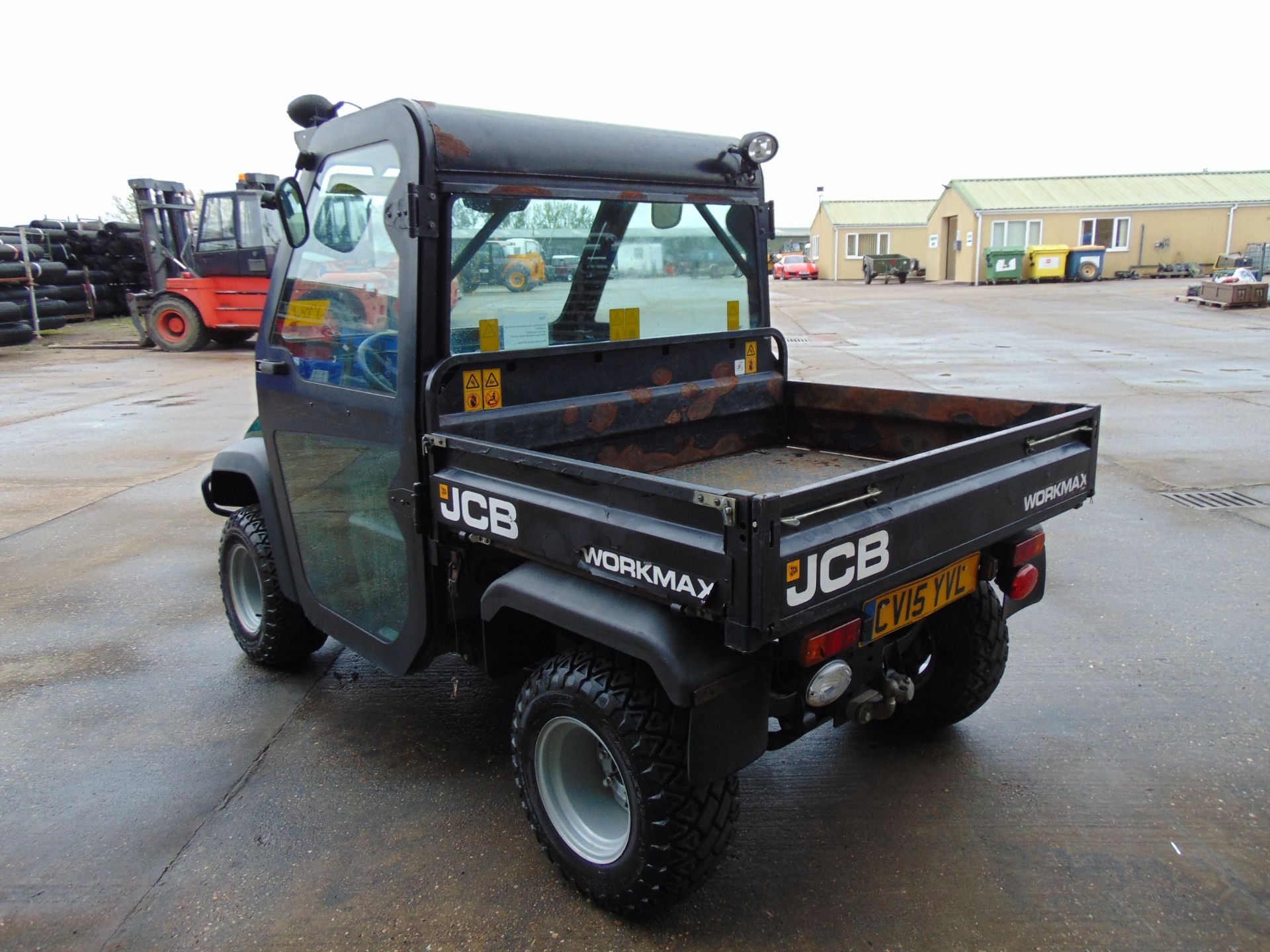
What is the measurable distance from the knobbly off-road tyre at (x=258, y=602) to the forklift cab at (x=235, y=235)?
1294 centimetres

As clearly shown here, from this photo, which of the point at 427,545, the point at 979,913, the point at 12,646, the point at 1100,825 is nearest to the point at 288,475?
the point at 427,545

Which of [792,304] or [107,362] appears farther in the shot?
[792,304]

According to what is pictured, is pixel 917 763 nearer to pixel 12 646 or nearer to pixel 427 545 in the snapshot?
pixel 427 545

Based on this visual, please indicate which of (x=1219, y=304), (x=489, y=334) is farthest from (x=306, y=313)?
(x=1219, y=304)

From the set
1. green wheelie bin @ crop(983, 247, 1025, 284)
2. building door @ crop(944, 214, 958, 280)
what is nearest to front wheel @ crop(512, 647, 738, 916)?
green wheelie bin @ crop(983, 247, 1025, 284)

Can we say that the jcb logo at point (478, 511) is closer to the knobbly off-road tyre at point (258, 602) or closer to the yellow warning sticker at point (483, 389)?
the yellow warning sticker at point (483, 389)

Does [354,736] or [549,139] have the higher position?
[549,139]

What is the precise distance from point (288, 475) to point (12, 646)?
2.03m

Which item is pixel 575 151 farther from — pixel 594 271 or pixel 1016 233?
pixel 1016 233

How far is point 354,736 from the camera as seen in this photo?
3537mm

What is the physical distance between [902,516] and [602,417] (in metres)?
1.31

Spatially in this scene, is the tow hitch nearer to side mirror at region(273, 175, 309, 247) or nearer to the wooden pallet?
side mirror at region(273, 175, 309, 247)

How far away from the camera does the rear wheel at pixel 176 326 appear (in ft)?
58.1

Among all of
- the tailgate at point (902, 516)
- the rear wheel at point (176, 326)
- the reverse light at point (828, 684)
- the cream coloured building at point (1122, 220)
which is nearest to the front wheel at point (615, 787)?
the reverse light at point (828, 684)
